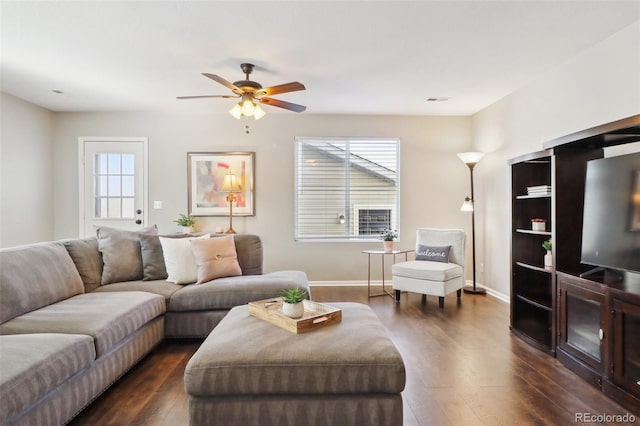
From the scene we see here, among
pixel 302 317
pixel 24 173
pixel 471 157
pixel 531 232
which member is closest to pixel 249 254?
pixel 302 317

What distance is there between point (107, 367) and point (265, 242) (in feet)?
10.3

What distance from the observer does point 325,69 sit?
11.5ft

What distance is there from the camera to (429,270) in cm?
398

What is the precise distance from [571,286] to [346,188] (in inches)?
128

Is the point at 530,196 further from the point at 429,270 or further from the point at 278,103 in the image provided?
the point at 278,103

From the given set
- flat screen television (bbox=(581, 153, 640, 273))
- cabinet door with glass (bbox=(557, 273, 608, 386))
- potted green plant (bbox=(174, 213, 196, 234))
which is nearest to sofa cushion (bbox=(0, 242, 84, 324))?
potted green plant (bbox=(174, 213, 196, 234))

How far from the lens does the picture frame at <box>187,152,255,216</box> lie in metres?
5.08

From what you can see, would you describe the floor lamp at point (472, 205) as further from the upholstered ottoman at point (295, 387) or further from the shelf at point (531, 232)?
the upholstered ottoman at point (295, 387)

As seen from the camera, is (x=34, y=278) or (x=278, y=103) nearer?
(x=34, y=278)

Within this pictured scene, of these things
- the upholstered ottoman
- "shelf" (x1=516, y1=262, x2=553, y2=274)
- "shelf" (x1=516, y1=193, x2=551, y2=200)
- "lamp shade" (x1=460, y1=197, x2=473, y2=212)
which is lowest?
the upholstered ottoman

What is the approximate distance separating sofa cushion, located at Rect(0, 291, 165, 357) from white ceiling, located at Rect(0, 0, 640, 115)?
2.10 m

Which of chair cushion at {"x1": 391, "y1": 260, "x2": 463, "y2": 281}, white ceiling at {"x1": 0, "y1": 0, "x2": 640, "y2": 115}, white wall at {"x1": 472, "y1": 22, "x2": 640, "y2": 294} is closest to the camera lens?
white ceiling at {"x1": 0, "y1": 0, "x2": 640, "y2": 115}

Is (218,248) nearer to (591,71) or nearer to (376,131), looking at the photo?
(376,131)

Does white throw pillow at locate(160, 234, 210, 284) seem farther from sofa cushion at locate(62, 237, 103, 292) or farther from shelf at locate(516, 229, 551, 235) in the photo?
shelf at locate(516, 229, 551, 235)
